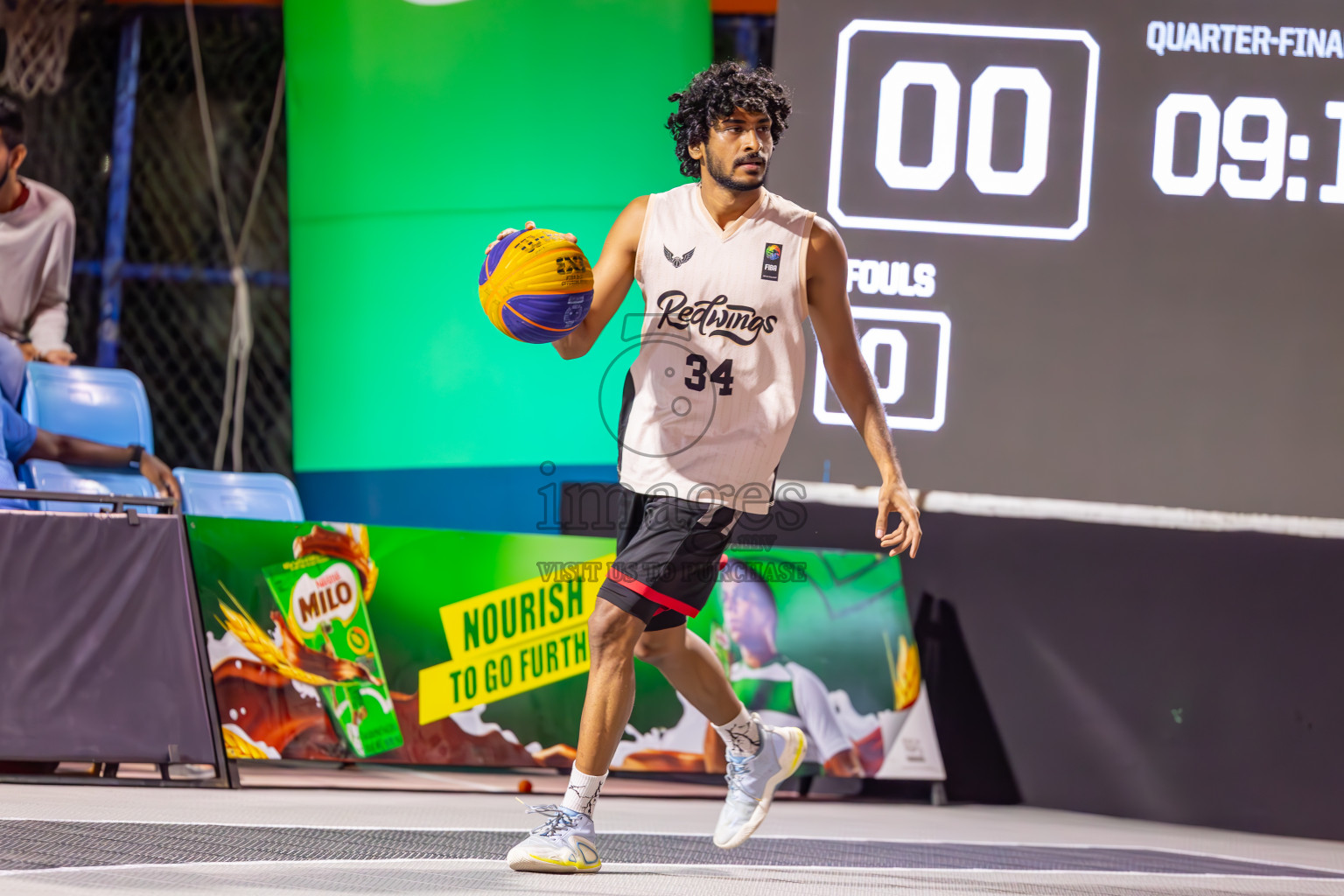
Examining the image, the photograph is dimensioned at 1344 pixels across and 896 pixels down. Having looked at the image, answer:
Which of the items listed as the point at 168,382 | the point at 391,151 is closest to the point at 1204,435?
the point at 391,151

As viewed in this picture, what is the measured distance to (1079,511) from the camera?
580 cm

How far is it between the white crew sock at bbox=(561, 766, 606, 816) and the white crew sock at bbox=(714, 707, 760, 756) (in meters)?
0.48

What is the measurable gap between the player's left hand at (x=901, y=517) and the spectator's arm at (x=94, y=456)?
3716 millimetres

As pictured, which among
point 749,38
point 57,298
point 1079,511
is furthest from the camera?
point 749,38

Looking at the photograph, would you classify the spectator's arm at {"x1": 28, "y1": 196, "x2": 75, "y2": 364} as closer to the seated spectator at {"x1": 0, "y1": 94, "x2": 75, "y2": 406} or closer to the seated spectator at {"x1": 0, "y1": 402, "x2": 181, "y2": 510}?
the seated spectator at {"x1": 0, "y1": 94, "x2": 75, "y2": 406}

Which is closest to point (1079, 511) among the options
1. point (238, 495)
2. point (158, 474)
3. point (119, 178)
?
point (238, 495)

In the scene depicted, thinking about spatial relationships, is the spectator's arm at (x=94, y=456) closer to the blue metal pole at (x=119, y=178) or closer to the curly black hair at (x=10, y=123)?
the blue metal pole at (x=119, y=178)

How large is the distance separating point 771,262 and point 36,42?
648cm

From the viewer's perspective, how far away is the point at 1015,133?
5699mm

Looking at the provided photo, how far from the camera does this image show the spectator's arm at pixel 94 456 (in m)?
5.77

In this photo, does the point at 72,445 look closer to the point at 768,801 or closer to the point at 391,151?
the point at 391,151

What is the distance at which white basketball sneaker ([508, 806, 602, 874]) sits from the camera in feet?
9.41

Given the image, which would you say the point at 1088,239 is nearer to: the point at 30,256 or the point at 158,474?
the point at 158,474

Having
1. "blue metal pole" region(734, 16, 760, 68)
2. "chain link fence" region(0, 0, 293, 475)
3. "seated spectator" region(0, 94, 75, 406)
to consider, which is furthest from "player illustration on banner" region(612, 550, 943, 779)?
"seated spectator" region(0, 94, 75, 406)
